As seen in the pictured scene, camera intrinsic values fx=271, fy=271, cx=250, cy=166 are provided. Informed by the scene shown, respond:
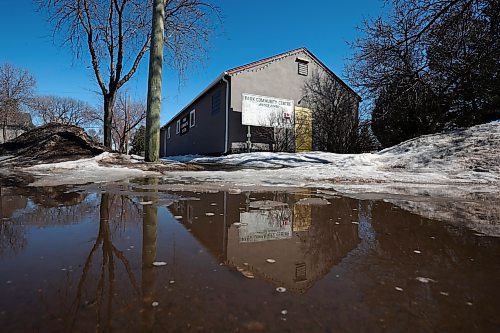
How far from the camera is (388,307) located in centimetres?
87

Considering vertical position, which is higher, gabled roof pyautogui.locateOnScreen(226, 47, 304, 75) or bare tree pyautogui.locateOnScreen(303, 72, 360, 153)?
gabled roof pyautogui.locateOnScreen(226, 47, 304, 75)

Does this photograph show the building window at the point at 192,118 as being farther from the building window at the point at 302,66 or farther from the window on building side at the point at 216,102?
the building window at the point at 302,66

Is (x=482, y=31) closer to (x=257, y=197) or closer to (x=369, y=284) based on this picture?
(x=257, y=197)

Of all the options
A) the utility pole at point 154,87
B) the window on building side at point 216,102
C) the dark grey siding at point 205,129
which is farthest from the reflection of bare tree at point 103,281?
the window on building side at point 216,102

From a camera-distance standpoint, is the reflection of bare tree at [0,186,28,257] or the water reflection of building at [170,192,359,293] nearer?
the water reflection of building at [170,192,359,293]

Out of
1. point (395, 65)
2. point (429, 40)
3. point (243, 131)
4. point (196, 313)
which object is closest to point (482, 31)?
point (429, 40)

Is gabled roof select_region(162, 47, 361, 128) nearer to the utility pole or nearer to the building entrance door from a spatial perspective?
the building entrance door

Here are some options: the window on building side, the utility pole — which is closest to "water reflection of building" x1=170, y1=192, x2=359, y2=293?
the utility pole

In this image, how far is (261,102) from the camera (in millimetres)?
14273

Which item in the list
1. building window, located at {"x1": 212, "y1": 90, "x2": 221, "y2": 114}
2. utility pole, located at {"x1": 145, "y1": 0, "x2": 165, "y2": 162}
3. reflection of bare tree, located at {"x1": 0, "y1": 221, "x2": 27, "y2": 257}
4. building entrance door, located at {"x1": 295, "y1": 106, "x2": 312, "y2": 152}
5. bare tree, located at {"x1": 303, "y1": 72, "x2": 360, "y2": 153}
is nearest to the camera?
reflection of bare tree, located at {"x1": 0, "y1": 221, "x2": 27, "y2": 257}

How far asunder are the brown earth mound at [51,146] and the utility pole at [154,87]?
153 cm

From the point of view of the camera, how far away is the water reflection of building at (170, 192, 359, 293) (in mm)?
1161

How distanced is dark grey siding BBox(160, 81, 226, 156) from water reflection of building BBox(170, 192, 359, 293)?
12.4 meters

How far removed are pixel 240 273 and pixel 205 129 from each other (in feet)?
54.5
